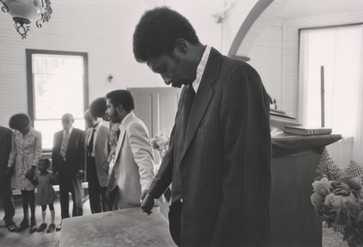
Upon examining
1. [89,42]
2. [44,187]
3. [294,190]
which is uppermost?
[89,42]

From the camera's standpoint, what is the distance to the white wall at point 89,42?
5148 millimetres

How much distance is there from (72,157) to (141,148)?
2.25 meters

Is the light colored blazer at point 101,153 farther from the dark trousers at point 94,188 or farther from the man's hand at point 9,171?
the man's hand at point 9,171

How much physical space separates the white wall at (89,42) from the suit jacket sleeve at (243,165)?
4.00 meters

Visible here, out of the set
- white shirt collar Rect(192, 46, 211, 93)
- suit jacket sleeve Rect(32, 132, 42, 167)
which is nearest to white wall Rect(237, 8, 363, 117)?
suit jacket sleeve Rect(32, 132, 42, 167)

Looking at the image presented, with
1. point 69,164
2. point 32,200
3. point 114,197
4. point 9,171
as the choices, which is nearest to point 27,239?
point 32,200

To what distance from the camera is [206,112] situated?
0.88m

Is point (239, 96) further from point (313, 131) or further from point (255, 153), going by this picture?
point (313, 131)

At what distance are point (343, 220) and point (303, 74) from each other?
523cm

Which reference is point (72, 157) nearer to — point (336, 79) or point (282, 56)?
point (282, 56)

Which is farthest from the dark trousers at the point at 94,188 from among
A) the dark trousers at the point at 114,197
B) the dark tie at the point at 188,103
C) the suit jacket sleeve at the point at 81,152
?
the dark tie at the point at 188,103

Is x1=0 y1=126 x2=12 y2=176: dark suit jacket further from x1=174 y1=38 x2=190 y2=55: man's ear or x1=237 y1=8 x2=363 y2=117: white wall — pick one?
x1=237 y1=8 x2=363 y2=117: white wall

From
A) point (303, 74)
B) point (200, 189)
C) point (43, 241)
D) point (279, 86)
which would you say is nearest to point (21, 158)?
point (43, 241)

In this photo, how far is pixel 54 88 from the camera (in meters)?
5.45
